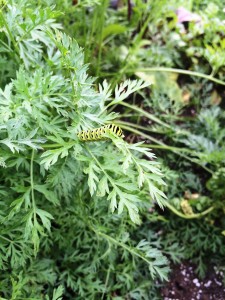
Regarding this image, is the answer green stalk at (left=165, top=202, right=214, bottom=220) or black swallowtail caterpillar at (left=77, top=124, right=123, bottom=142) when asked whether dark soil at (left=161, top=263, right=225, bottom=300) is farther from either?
black swallowtail caterpillar at (left=77, top=124, right=123, bottom=142)

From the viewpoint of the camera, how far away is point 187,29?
92.9 inches

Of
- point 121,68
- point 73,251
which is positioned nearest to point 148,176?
point 73,251

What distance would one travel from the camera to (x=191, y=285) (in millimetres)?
1802

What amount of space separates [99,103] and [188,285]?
0.88 m

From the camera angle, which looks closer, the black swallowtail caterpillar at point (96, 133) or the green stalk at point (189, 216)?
the black swallowtail caterpillar at point (96, 133)

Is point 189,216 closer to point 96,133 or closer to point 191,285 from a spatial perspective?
point 191,285

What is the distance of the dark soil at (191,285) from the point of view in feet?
5.80

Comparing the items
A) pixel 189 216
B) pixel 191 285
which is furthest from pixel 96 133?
pixel 191 285

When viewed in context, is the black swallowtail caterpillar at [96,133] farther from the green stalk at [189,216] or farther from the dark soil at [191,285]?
the dark soil at [191,285]

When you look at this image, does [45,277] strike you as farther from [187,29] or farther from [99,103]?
[187,29]

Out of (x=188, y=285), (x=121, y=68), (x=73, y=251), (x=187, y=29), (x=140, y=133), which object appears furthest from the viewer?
(x=187, y=29)

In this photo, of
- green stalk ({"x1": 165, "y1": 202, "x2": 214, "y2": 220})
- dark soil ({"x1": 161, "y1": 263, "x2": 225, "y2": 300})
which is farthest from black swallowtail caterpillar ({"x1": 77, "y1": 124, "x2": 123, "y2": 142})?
dark soil ({"x1": 161, "y1": 263, "x2": 225, "y2": 300})

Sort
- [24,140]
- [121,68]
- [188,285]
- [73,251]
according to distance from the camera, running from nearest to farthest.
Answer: [24,140] → [73,251] → [188,285] → [121,68]

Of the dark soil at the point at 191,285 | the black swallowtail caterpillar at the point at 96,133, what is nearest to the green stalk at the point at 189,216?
the dark soil at the point at 191,285
